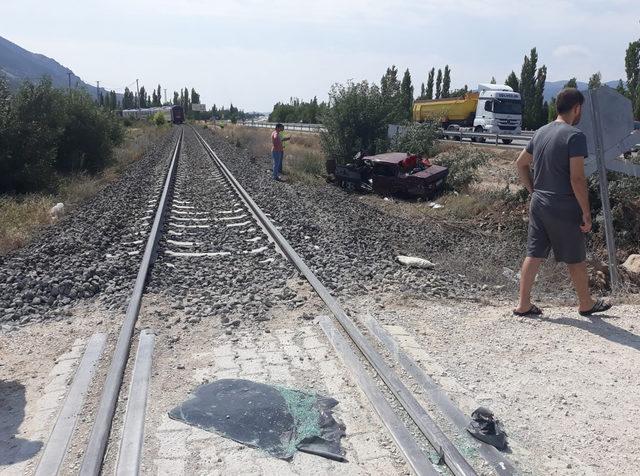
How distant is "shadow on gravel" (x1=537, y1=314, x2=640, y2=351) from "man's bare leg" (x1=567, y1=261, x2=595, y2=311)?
13cm

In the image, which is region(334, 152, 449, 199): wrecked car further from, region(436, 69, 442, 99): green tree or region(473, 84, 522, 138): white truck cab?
region(436, 69, 442, 99): green tree

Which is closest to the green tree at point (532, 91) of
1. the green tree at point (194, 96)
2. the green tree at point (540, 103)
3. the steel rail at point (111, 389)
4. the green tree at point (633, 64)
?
the green tree at point (540, 103)

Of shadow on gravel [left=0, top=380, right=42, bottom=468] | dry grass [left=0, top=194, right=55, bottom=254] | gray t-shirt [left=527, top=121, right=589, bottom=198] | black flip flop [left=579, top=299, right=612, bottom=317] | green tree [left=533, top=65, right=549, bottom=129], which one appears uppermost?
A: green tree [left=533, top=65, right=549, bottom=129]

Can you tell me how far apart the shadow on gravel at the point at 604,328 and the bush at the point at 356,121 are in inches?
569

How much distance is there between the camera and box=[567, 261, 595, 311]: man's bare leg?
536cm

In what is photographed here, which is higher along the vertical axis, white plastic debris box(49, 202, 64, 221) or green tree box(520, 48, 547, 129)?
green tree box(520, 48, 547, 129)

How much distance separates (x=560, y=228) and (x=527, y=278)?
0.57 m

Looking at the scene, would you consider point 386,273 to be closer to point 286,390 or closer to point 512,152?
point 286,390

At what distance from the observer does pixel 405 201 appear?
48.8ft

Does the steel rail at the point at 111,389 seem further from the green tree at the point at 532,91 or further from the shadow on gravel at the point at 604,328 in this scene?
the green tree at the point at 532,91

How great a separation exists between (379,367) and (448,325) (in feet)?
4.57

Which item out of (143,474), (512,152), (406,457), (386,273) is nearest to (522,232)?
(386,273)

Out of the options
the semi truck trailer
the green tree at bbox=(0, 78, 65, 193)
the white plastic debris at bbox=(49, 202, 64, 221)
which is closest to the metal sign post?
the white plastic debris at bbox=(49, 202, 64, 221)

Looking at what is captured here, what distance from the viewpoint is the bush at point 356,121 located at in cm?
1964
